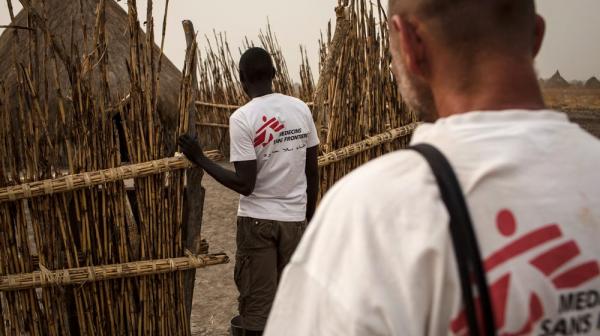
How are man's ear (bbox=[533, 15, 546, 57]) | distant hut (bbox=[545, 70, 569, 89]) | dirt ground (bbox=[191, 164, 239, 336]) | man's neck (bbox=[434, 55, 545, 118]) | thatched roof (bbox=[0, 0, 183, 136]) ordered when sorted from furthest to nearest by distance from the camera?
distant hut (bbox=[545, 70, 569, 89]) → thatched roof (bbox=[0, 0, 183, 136]) → dirt ground (bbox=[191, 164, 239, 336]) → man's ear (bbox=[533, 15, 546, 57]) → man's neck (bbox=[434, 55, 545, 118])

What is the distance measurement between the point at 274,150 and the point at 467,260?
2.03 meters

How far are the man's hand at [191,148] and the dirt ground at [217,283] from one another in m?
1.44

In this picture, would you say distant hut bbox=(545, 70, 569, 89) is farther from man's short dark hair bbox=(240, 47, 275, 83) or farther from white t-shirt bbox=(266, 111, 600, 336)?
white t-shirt bbox=(266, 111, 600, 336)

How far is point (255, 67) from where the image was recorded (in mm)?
2775

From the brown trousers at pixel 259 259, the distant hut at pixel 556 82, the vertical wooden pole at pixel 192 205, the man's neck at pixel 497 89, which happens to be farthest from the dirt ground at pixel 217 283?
the distant hut at pixel 556 82

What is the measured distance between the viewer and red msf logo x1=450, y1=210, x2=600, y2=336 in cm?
74

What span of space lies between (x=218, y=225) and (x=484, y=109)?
221 inches

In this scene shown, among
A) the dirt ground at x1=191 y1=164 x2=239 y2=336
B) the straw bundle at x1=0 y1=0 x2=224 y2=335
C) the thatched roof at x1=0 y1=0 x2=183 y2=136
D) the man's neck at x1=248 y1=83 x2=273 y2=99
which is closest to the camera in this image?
the straw bundle at x1=0 y1=0 x2=224 y2=335

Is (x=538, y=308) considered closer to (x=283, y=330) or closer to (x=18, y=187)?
(x=283, y=330)

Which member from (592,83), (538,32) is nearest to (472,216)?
(538,32)

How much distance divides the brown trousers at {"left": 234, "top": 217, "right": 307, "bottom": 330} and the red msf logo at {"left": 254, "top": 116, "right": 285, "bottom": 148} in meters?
0.34

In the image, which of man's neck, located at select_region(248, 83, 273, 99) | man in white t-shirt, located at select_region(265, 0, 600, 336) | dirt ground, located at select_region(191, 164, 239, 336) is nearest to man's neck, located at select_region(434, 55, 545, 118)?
man in white t-shirt, located at select_region(265, 0, 600, 336)

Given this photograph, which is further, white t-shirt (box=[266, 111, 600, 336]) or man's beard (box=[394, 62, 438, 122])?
man's beard (box=[394, 62, 438, 122])

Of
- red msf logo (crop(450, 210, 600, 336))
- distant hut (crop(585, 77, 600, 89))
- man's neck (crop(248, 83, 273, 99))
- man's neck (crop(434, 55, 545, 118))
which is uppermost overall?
distant hut (crop(585, 77, 600, 89))
